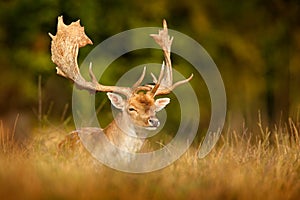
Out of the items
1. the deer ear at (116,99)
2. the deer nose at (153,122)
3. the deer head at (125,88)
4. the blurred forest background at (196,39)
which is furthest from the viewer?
the blurred forest background at (196,39)

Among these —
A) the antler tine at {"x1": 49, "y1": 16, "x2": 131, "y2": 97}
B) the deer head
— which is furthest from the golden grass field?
the antler tine at {"x1": 49, "y1": 16, "x2": 131, "y2": 97}

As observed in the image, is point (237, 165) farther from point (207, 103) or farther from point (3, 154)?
point (207, 103)

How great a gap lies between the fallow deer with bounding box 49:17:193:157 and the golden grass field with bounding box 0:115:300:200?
1.65ft

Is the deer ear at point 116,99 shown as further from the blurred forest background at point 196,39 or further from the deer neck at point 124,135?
the blurred forest background at point 196,39

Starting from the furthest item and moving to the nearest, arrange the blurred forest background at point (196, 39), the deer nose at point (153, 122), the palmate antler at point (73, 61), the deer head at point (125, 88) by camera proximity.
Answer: the blurred forest background at point (196, 39)
the palmate antler at point (73, 61)
the deer head at point (125, 88)
the deer nose at point (153, 122)

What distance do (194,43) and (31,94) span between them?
124 inches

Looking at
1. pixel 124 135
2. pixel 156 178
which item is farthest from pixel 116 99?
pixel 156 178

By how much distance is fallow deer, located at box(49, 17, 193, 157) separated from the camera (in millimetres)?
7566

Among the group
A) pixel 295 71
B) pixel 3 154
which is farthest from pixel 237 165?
pixel 295 71

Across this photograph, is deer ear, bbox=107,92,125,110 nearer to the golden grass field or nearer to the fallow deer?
the fallow deer

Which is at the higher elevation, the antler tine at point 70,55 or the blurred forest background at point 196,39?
the blurred forest background at point 196,39

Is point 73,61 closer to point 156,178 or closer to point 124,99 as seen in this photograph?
point 124,99

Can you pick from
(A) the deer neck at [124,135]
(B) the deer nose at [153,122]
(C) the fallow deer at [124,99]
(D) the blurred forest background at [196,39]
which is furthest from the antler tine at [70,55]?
(D) the blurred forest background at [196,39]

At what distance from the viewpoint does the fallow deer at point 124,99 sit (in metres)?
7.57
